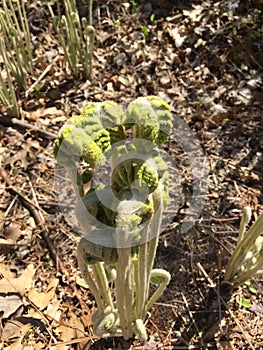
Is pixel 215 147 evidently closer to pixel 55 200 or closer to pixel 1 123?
pixel 55 200

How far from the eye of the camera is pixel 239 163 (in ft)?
7.68

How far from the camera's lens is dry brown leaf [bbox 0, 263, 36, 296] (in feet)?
5.77

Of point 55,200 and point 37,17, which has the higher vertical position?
point 37,17

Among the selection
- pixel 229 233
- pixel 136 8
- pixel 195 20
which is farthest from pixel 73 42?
pixel 229 233

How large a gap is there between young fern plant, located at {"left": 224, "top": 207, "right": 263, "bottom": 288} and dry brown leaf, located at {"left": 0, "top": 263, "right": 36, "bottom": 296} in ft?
2.87

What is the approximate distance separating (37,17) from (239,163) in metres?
1.77

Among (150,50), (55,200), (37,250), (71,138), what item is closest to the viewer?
(71,138)

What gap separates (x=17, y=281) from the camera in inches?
70.8

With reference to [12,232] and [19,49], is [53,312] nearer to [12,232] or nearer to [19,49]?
[12,232]

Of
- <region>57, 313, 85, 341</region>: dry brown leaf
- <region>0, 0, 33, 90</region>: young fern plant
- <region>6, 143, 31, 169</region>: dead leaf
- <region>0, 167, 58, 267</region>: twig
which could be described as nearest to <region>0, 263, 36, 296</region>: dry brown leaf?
<region>0, 167, 58, 267</region>: twig

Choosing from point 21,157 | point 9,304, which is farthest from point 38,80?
point 9,304

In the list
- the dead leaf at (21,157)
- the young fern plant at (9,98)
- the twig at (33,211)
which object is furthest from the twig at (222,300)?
the young fern plant at (9,98)

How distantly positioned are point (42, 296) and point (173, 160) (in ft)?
3.45

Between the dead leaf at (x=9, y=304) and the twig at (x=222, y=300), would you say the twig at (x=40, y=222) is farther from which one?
the twig at (x=222, y=300)
